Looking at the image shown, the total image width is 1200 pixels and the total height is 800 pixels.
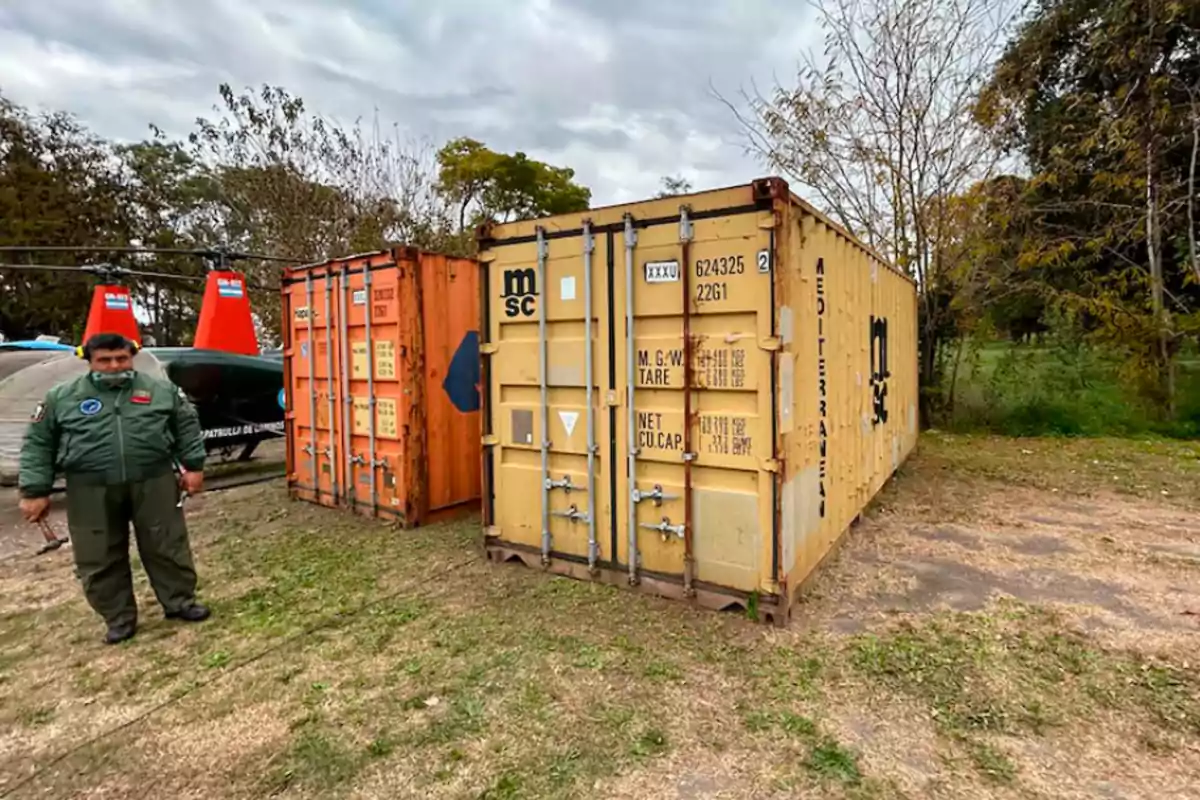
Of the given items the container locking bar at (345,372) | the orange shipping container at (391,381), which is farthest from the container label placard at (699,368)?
the container locking bar at (345,372)

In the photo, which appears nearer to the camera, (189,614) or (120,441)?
(120,441)

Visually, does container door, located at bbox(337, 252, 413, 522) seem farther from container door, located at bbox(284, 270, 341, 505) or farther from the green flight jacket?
the green flight jacket

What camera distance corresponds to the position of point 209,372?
26.3 ft

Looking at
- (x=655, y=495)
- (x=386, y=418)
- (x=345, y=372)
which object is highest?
(x=345, y=372)

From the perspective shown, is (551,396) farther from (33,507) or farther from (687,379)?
(33,507)

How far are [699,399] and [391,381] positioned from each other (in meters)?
3.13

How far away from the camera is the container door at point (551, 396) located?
13.9 ft

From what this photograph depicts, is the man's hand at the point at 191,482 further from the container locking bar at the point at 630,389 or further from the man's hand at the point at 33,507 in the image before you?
the container locking bar at the point at 630,389

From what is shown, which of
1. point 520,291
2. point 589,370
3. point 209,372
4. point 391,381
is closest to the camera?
point 589,370

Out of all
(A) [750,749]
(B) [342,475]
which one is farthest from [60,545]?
(A) [750,749]

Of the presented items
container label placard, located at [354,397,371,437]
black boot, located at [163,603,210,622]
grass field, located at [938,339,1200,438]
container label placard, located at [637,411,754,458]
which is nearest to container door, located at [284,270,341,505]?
container label placard, located at [354,397,371,437]

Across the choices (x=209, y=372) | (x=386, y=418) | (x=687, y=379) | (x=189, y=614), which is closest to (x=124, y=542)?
(x=189, y=614)

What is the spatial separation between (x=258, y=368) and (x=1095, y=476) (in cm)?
1001

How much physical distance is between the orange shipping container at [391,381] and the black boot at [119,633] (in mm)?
2350
